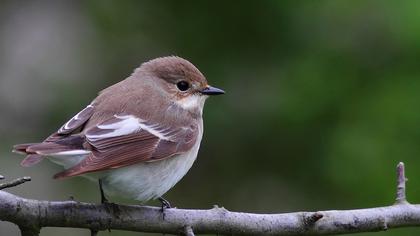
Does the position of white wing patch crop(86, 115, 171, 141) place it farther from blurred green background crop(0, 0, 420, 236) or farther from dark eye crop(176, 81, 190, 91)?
blurred green background crop(0, 0, 420, 236)

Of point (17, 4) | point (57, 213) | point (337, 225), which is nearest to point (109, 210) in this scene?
point (57, 213)

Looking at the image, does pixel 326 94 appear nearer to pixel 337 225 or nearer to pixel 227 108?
pixel 227 108

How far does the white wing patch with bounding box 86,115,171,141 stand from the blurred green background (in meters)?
2.04

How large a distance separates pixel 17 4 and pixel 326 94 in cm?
414

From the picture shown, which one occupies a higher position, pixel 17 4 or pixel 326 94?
pixel 17 4

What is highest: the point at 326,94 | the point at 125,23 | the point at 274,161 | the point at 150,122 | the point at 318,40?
the point at 125,23

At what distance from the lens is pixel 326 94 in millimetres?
6633

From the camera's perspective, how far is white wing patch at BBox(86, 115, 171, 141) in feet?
14.6

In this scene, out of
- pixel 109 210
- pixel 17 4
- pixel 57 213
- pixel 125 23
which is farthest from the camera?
pixel 17 4

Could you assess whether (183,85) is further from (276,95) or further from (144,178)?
(276,95)

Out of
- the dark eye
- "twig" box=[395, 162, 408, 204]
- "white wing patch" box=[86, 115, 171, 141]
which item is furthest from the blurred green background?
"white wing patch" box=[86, 115, 171, 141]

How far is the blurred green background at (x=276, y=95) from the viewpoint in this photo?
645cm

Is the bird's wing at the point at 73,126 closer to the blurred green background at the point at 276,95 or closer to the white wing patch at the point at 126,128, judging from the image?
the white wing patch at the point at 126,128

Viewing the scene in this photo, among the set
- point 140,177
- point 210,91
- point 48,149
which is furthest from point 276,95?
point 48,149
